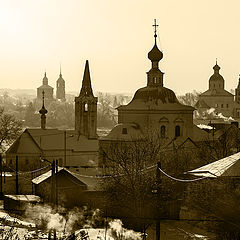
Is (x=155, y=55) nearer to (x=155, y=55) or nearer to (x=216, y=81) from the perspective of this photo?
(x=155, y=55)

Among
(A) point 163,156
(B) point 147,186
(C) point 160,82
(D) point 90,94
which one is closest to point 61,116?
(D) point 90,94

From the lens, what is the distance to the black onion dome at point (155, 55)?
50812 mm

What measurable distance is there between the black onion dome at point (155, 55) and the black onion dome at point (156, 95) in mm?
2935

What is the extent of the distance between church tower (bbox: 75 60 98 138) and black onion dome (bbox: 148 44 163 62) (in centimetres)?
961

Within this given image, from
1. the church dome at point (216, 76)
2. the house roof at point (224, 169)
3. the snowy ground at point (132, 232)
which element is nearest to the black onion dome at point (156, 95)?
the snowy ground at point (132, 232)

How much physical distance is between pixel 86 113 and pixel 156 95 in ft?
39.8

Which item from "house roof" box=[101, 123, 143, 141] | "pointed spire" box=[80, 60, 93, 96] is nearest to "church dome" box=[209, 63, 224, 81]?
"pointed spire" box=[80, 60, 93, 96]

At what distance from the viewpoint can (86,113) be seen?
193ft

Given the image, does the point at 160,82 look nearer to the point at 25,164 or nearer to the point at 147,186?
the point at 25,164

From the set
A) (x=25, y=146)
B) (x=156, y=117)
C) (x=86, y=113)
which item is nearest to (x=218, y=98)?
(x=86, y=113)

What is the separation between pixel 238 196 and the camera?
2178 cm

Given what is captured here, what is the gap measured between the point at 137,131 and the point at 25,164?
1163 centimetres

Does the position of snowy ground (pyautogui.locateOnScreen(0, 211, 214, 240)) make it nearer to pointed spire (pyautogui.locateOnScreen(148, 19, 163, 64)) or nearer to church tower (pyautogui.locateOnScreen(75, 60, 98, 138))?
pointed spire (pyautogui.locateOnScreen(148, 19, 163, 64))

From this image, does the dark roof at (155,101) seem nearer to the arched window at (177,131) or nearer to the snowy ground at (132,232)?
the arched window at (177,131)
